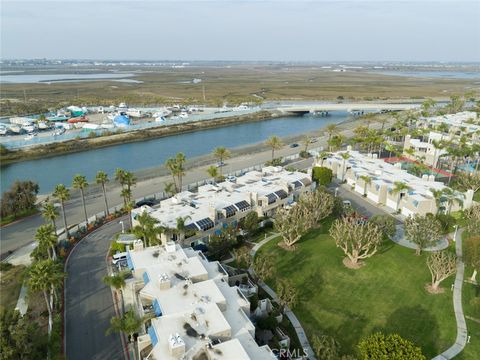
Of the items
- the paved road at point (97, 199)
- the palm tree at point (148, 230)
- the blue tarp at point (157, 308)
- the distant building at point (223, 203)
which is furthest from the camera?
the paved road at point (97, 199)

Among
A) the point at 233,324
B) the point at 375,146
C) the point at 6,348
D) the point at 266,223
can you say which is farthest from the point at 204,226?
the point at 375,146

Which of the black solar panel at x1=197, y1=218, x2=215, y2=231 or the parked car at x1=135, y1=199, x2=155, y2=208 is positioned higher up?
the black solar panel at x1=197, y1=218, x2=215, y2=231

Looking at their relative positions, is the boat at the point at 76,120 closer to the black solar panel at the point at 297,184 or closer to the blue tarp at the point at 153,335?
the black solar panel at the point at 297,184

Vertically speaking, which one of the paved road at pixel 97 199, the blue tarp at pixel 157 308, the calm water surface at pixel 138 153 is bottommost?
the calm water surface at pixel 138 153

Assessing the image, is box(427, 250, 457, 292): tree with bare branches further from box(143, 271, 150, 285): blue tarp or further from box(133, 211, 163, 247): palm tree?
box(133, 211, 163, 247): palm tree

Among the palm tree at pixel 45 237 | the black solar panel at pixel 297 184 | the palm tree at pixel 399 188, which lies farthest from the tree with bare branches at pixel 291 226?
the palm tree at pixel 45 237

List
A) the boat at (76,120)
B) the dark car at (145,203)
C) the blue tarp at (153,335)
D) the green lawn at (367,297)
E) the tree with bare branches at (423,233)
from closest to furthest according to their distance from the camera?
the blue tarp at (153,335)
the green lawn at (367,297)
the tree with bare branches at (423,233)
the dark car at (145,203)
the boat at (76,120)

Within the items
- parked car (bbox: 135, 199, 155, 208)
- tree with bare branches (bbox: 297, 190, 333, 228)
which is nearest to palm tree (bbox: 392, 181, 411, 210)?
tree with bare branches (bbox: 297, 190, 333, 228)

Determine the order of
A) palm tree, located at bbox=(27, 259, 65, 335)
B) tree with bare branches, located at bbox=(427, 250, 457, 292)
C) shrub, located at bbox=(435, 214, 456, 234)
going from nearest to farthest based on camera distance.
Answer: palm tree, located at bbox=(27, 259, 65, 335), tree with bare branches, located at bbox=(427, 250, 457, 292), shrub, located at bbox=(435, 214, 456, 234)
